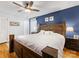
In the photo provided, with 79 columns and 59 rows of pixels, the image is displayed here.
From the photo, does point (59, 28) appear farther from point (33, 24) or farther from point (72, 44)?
point (33, 24)

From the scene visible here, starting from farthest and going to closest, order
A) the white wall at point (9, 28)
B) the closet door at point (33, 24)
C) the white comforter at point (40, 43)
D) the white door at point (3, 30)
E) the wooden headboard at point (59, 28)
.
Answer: the closet door at point (33, 24)
the white wall at point (9, 28)
the white door at point (3, 30)
the wooden headboard at point (59, 28)
the white comforter at point (40, 43)

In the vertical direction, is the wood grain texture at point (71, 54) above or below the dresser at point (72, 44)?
below

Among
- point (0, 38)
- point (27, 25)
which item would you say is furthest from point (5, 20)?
point (27, 25)

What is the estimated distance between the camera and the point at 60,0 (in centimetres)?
380

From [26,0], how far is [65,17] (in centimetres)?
299

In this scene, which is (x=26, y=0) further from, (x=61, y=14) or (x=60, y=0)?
(x=61, y=14)

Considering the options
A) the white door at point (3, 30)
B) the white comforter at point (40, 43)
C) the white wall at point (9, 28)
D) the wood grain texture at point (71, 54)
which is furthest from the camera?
the white wall at point (9, 28)

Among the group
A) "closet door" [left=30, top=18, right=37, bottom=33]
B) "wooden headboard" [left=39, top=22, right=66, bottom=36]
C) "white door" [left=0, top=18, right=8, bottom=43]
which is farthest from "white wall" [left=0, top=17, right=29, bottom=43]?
"wooden headboard" [left=39, top=22, right=66, bottom=36]

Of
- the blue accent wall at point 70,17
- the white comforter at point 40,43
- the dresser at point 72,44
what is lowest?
the dresser at point 72,44

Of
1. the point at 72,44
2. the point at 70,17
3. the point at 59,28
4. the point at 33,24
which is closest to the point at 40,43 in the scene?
the point at 72,44

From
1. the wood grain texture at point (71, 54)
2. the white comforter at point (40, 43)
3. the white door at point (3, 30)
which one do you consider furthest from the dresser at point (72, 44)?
the white door at point (3, 30)

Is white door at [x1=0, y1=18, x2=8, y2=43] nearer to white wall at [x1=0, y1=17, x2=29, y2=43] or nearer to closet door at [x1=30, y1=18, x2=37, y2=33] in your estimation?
white wall at [x1=0, y1=17, x2=29, y2=43]

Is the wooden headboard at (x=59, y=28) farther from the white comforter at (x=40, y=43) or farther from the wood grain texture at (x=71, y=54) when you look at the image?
the white comforter at (x=40, y=43)

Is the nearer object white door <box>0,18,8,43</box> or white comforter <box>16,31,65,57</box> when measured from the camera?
white comforter <box>16,31,65,57</box>
